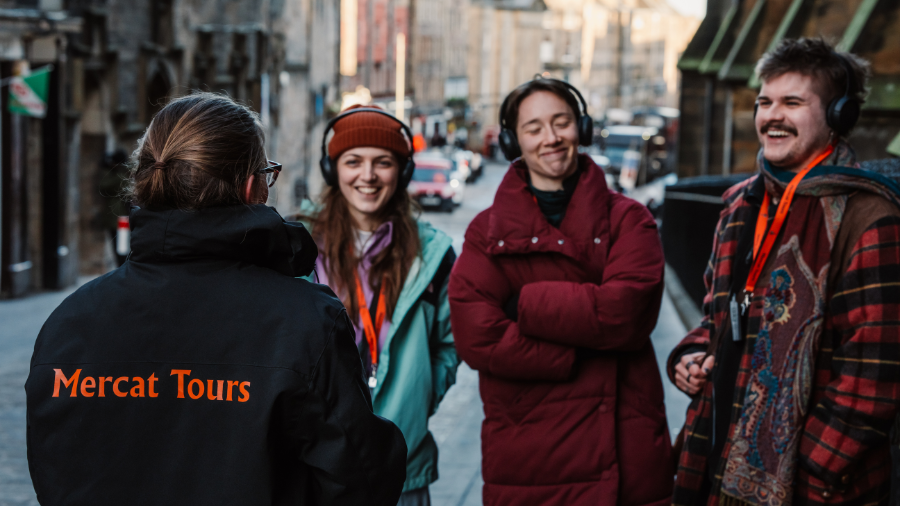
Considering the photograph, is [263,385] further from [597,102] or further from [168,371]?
[597,102]

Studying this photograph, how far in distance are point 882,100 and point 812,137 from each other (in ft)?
19.9

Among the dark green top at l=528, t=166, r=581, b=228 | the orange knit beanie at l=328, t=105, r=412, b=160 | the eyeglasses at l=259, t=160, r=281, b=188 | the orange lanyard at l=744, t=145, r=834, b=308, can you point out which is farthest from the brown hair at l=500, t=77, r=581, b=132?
the eyeglasses at l=259, t=160, r=281, b=188

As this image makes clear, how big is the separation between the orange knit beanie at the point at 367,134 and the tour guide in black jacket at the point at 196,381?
5.21 ft

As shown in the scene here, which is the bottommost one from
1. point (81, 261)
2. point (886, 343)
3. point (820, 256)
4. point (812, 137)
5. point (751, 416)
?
point (81, 261)

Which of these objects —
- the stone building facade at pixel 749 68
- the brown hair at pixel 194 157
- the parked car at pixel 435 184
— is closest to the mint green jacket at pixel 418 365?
the brown hair at pixel 194 157

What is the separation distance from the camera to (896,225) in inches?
107

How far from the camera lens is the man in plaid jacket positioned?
2.67 m

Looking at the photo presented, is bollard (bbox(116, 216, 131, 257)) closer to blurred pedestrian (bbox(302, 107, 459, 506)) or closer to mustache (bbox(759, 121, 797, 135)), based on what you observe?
blurred pedestrian (bbox(302, 107, 459, 506))

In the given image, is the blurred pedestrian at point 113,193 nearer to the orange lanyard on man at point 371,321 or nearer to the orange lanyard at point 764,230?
the orange lanyard on man at point 371,321

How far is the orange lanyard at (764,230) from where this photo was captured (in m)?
2.92

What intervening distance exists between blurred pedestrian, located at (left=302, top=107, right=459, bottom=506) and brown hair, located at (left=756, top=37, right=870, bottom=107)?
1274 mm

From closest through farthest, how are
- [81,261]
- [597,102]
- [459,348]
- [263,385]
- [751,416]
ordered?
[263,385], [751,416], [459,348], [81,261], [597,102]

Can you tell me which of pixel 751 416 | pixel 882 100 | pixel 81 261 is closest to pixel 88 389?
pixel 751 416

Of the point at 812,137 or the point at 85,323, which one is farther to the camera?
the point at 812,137
